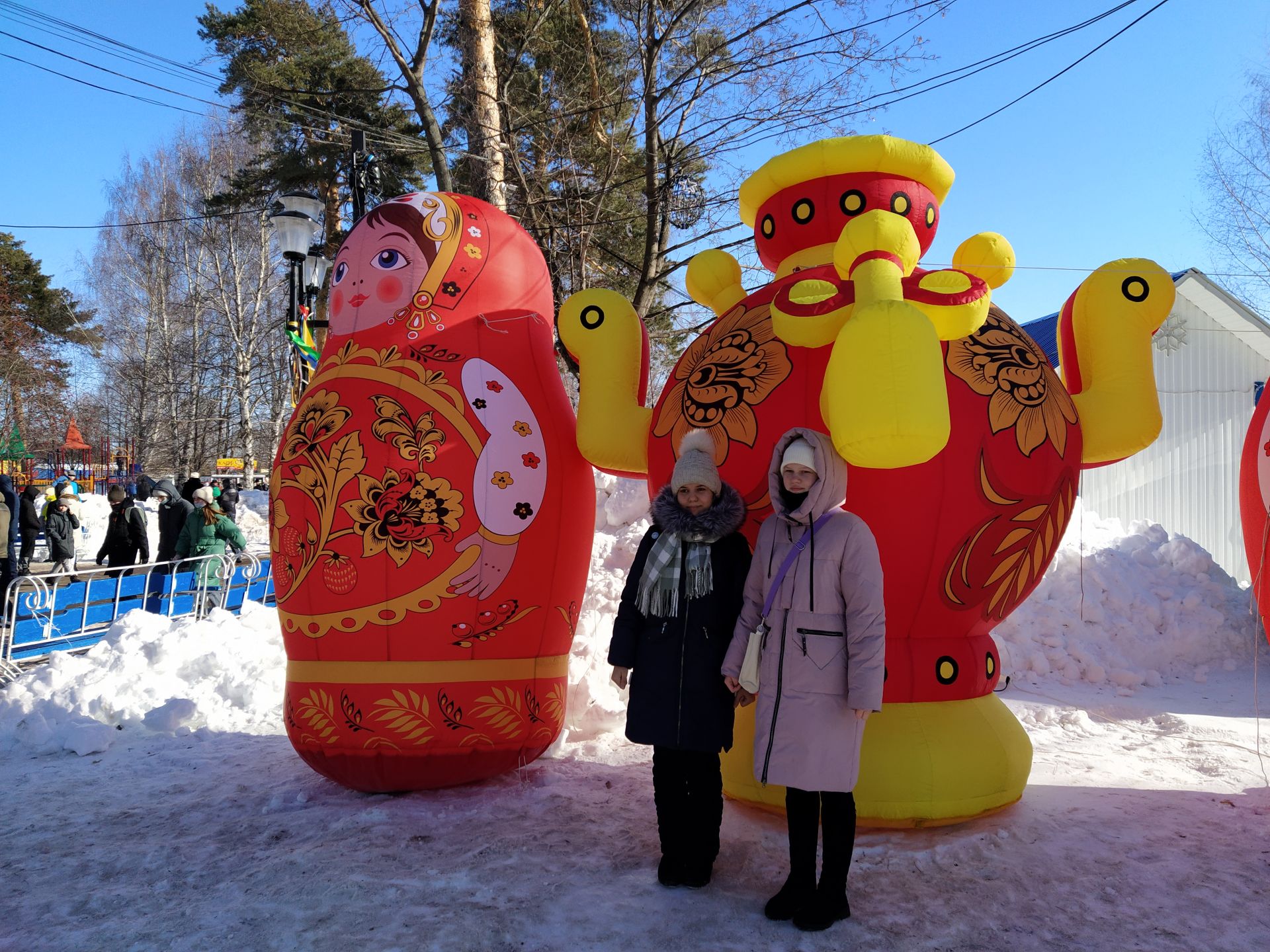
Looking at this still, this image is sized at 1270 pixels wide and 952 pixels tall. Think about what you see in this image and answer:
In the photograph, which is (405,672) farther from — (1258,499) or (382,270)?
(1258,499)

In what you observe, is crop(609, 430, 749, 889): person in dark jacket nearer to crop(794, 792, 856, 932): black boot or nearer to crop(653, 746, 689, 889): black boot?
crop(653, 746, 689, 889): black boot

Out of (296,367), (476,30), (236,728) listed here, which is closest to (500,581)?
(236,728)

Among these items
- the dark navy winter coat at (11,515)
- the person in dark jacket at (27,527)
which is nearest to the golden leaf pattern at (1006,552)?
the dark navy winter coat at (11,515)

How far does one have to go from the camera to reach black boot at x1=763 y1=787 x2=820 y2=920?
9.77 ft

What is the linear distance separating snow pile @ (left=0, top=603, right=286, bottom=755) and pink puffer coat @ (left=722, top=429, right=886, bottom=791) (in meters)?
3.89

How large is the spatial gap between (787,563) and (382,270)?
2659 millimetres

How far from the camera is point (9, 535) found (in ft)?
33.2

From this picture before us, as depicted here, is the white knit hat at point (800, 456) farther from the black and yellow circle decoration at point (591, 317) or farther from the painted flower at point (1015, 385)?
the black and yellow circle decoration at point (591, 317)

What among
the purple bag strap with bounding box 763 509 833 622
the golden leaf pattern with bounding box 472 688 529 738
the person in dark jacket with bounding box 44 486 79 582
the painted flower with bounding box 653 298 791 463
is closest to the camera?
the purple bag strap with bounding box 763 509 833 622

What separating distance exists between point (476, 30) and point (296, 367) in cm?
383

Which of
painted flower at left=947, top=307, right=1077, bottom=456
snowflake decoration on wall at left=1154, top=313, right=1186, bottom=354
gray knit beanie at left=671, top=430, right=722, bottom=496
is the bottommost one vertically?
gray knit beanie at left=671, top=430, right=722, bottom=496

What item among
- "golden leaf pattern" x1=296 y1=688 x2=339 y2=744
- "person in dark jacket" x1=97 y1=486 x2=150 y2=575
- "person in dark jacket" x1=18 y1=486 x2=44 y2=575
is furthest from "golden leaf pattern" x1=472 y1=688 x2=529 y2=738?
"person in dark jacket" x1=18 y1=486 x2=44 y2=575

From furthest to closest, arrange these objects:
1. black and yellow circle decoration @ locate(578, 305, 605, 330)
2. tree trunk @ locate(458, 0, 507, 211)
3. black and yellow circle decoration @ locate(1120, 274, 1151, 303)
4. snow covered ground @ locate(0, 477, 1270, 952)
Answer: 1. tree trunk @ locate(458, 0, 507, 211)
2. black and yellow circle decoration @ locate(578, 305, 605, 330)
3. black and yellow circle decoration @ locate(1120, 274, 1151, 303)
4. snow covered ground @ locate(0, 477, 1270, 952)

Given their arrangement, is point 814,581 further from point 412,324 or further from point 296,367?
point 296,367
